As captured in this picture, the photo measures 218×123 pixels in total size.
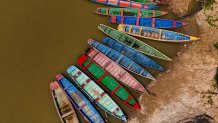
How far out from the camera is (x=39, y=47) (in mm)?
29844

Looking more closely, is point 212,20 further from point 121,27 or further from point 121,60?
point 121,60

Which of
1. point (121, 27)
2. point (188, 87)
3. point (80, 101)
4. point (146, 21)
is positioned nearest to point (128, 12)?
point (121, 27)

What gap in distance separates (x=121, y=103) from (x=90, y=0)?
1161 centimetres

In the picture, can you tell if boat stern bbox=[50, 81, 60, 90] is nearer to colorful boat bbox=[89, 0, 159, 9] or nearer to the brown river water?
the brown river water

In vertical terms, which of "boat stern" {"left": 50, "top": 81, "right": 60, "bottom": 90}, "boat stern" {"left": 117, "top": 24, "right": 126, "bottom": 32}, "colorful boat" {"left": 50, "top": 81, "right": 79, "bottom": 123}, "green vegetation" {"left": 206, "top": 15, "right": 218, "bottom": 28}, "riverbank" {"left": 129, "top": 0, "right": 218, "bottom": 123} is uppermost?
"boat stern" {"left": 117, "top": 24, "right": 126, "bottom": 32}

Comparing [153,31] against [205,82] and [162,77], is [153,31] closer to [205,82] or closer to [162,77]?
[162,77]

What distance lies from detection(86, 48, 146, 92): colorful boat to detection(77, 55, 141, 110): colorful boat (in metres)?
0.42

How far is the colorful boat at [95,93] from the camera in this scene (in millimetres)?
26375

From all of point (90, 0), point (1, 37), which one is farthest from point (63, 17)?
point (1, 37)

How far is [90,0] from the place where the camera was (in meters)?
30.5

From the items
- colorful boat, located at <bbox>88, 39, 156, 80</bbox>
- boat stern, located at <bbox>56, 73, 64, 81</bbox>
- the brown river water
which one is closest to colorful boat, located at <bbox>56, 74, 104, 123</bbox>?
boat stern, located at <bbox>56, 73, 64, 81</bbox>

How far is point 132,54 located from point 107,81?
12.0 feet

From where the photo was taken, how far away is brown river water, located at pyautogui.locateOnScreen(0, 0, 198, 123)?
27.8m

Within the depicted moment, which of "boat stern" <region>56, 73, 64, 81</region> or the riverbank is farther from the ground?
"boat stern" <region>56, 73, 64, 81</region>
